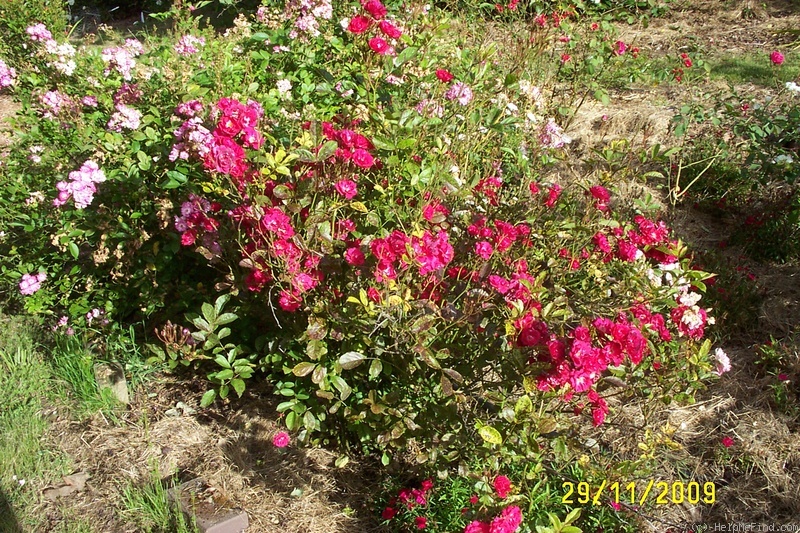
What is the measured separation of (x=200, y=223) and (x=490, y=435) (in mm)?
1130

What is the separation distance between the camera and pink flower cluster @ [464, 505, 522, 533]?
148 cm

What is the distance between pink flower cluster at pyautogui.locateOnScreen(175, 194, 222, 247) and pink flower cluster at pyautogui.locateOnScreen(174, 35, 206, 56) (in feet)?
3.39

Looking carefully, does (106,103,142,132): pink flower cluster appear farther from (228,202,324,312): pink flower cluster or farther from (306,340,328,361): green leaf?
(306,340,328,361): green leaf

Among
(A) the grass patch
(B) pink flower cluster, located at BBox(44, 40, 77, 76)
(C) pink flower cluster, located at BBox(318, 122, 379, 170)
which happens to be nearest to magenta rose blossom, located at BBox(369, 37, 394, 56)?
(C) pink flower cluster, located at BBox(318, 122, 379, 170)

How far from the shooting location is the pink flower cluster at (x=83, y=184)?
2203mm

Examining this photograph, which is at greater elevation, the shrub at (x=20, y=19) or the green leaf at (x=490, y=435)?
the shrub at (x=20, y=19)

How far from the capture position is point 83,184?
2.21 metres

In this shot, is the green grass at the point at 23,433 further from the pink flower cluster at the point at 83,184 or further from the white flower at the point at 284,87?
the white flower at the point at 284,87

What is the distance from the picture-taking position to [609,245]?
193 centimetres

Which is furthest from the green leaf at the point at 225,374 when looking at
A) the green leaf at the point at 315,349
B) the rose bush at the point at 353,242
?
the green leaf at the point at 315,349

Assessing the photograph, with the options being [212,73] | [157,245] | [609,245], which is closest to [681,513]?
[609,245]

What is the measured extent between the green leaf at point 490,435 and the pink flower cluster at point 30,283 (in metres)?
2.05

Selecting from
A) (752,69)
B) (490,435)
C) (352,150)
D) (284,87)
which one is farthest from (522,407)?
(752,69)

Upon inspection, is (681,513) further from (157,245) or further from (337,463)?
(157,245)
